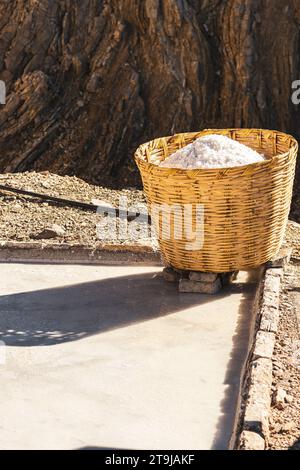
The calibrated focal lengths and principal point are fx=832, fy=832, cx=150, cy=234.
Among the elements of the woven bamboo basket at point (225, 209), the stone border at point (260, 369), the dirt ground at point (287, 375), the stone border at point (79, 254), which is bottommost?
the stone border at point (79, 254)

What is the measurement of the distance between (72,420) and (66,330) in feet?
3.19

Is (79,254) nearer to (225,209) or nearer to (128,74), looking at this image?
(225,209)

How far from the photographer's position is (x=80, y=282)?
16.6ft

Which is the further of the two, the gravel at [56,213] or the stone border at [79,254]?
the gravel at [56,213]

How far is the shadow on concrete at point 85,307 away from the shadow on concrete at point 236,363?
0.16 meters

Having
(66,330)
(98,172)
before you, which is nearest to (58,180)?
(98,172)

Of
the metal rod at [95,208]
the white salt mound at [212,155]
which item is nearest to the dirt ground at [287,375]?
the white salt mound at [212,155]

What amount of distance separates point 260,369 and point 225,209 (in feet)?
3.81

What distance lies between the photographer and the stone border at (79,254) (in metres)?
5.40

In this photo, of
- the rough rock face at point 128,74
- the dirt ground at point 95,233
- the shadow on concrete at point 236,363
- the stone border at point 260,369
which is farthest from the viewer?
the rough rock face at point 128,74

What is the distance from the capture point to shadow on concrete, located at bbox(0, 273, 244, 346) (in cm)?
431

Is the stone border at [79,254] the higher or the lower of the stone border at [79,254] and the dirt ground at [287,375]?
the lower

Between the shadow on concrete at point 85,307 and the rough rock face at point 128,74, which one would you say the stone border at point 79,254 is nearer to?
the shadow on concrete at point 85,307
